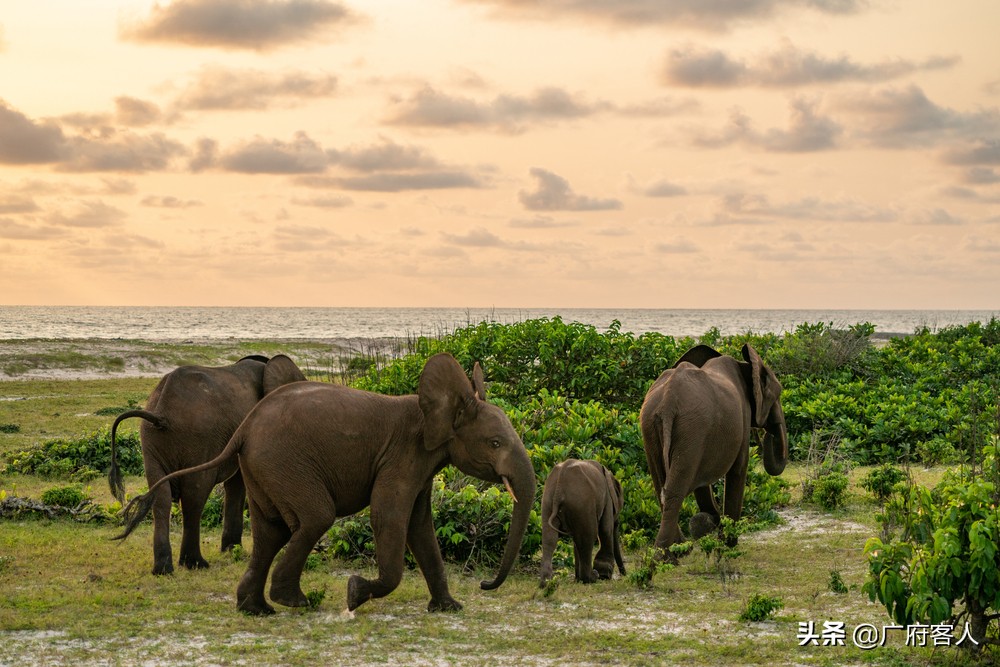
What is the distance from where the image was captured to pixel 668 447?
9586 mm

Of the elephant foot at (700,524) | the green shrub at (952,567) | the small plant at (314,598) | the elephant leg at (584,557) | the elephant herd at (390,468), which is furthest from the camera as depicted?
the elephant foot at (700,524)

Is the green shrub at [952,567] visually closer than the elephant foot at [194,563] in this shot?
Yes

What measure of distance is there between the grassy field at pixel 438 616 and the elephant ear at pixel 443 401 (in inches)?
58.0

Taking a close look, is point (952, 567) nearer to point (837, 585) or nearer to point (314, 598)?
point (837, 585)

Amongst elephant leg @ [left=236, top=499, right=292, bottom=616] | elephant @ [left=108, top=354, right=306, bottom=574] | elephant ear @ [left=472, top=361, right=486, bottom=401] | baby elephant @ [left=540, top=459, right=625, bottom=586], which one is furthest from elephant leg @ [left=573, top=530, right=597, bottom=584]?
elephant @ [left=108, top=354, right=306, bottom=574]

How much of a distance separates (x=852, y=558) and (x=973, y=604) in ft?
12.3

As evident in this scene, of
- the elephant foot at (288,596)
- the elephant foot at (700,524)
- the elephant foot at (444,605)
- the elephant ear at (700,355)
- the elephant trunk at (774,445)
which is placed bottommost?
the elephant foot at (444,605)

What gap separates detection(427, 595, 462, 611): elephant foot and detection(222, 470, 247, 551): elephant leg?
322 centimetres

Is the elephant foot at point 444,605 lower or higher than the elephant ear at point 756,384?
lower

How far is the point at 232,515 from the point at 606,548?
4.02 meters

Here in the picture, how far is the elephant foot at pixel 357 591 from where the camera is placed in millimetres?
7883

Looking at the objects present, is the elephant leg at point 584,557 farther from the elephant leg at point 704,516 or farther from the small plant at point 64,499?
the small plant at point 64,499

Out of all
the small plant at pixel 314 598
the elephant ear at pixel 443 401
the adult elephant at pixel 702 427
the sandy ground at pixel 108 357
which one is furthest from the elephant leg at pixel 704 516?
the sandy ground at pixel 108 357

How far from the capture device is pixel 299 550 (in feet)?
26.0
